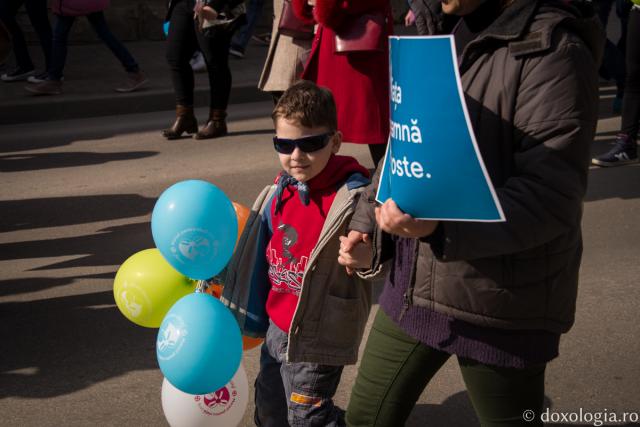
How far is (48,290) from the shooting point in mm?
4949

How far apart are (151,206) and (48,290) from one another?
66.9 inches

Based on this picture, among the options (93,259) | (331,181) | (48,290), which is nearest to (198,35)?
(93,259)

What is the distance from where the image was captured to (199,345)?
9.22 ft

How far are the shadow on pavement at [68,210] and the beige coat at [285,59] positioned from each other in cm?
129

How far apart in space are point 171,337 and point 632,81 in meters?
5.41

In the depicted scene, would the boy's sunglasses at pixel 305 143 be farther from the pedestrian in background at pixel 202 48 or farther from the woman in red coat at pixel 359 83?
the pedestrian in background at pixel 202 48

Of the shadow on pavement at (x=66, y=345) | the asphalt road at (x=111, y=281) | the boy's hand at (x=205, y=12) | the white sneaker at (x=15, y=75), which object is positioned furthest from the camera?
the white sneaker at (x=15, y=75)

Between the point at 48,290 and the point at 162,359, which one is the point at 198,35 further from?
the point at 162,359

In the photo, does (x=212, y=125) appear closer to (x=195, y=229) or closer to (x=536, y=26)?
(x=195, y=229)

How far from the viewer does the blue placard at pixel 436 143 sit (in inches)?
74.2

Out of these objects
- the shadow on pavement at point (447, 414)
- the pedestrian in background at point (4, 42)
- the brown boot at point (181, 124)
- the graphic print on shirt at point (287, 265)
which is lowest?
the brown boot at point (181, 124)

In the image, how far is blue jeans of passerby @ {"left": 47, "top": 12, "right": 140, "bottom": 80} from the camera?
32.8 ft

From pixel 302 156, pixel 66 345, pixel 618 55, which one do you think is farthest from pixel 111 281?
pixel 618 55

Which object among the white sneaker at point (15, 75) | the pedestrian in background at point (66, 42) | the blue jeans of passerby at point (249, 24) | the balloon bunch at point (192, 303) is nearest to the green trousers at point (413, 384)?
the balloon bunch at point (192, 303)
